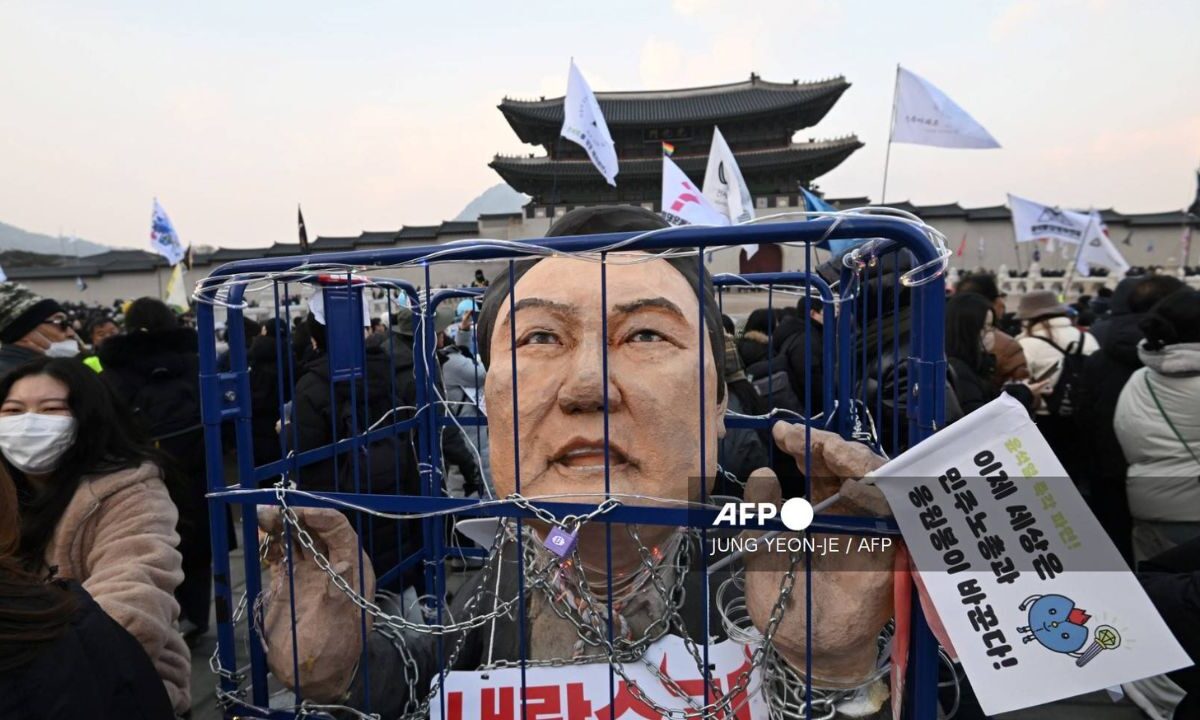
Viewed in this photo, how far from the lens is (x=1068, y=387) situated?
3.66 m

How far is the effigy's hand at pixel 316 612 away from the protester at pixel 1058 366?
3555mm

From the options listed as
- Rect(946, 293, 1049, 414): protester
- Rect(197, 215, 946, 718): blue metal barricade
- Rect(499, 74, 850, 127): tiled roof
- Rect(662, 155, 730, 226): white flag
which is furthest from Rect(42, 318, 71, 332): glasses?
Rect(499, 74, 850, 127): tiled roof

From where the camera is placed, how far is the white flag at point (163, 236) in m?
10.7

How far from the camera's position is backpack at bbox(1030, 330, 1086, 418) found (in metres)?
3.47

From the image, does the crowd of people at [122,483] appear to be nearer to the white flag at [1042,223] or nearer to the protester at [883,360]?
the protester at [883,360]

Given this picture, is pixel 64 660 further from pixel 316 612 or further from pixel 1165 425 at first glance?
pixel 1165 425

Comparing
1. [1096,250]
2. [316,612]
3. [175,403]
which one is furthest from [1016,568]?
[1096,250]

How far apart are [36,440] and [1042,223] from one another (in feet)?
35.5

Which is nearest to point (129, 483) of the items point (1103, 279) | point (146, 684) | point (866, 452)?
point (146, 684)

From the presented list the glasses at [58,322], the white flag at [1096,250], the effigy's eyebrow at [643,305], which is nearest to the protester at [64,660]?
the effigy's eyebrow at [643,305]

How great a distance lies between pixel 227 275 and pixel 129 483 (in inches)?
37.7

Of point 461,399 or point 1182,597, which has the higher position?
point 461,399

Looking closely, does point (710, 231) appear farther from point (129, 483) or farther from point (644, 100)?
point (644, 100)

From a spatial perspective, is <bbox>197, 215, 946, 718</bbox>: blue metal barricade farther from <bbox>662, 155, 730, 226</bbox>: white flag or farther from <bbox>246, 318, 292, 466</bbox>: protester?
<bbox>662, 155, 730, 226</bbox>: white flag
